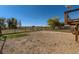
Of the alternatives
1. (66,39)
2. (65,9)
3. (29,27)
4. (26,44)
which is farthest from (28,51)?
(65,9)

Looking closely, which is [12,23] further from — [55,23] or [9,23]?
[55,23]

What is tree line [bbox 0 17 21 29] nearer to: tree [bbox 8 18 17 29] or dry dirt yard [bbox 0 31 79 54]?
tree [bbox 8 18 17 29]

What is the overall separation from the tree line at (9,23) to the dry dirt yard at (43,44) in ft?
0.62

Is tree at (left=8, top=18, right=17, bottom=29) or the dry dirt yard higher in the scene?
tree at (left=8, top=18, right=17, bottom=29)

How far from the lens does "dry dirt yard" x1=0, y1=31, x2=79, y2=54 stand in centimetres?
328

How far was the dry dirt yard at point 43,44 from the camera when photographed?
328 cm

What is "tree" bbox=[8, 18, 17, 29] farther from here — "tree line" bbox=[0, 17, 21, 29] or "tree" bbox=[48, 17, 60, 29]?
"tree" bbox=[48, 17, 60, 29]

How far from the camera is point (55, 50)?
3.29 metres

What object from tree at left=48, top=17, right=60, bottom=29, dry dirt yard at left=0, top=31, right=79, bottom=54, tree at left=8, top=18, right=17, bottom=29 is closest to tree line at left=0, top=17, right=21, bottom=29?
tree at left=8, top=18, right=17, bottom=29

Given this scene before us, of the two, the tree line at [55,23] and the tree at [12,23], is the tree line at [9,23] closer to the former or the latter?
the tree at [12,23]

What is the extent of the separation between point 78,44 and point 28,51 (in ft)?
2.21

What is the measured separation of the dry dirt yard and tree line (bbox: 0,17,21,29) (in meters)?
0.19

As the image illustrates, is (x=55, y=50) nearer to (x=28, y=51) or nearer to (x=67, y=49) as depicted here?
(x=67, y=49)

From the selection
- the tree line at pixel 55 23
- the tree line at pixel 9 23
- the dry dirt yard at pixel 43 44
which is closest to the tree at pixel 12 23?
the tree line at pixel 9 23
